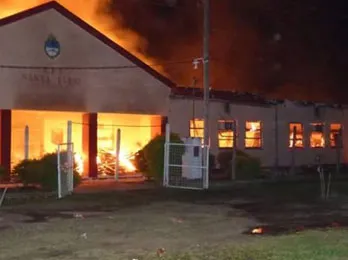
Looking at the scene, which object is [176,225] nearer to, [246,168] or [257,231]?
[257,231]

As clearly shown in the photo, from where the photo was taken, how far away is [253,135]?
1282 inches

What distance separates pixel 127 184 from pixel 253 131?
9.23m

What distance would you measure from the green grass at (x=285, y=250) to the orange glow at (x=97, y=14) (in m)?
21.3

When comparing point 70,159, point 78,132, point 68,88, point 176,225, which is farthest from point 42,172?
point 176,225

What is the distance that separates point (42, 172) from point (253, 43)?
87.4 ft

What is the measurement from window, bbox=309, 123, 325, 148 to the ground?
40.4 ft

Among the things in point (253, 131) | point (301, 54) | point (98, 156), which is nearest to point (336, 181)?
point (253, 131)

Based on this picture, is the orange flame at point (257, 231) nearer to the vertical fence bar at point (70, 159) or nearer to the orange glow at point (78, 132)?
the vertical fence bar at point (70, 159)

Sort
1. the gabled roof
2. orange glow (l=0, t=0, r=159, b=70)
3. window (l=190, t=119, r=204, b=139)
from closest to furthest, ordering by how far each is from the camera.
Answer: the gabled roof, window (l=190, t=119, r=204, b=139), orange glow (l=0, t=0, r=159, b=70)

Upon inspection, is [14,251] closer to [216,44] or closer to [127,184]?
[127,184]

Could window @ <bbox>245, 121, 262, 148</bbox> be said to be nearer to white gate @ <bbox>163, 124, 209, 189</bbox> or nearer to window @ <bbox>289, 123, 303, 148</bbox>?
window @ <bbox>289, 123, 303, 148</bbox>

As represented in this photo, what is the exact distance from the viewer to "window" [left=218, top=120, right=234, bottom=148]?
31.1 meters

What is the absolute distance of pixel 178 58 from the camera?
40.1 meters

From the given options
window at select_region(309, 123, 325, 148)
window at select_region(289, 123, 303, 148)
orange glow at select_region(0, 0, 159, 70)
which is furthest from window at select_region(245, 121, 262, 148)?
orange glow at select_region(0, 0, 159, 70)
